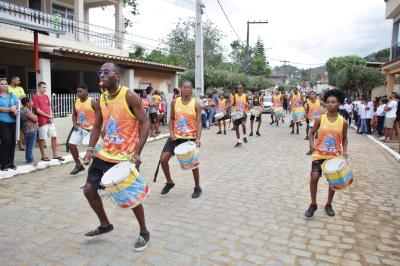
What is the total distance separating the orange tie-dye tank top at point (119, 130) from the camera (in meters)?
4.07

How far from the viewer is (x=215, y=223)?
16.1 ft

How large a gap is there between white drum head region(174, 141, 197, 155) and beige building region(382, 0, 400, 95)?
55.4 ft

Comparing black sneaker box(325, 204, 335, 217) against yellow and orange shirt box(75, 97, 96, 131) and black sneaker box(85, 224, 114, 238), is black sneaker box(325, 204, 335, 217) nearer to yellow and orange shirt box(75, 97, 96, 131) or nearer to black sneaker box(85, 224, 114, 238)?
black sneaker box(85, 224, 114, 238)

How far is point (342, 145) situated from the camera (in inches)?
208

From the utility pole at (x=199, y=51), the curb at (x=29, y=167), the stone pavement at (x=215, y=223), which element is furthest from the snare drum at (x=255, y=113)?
the curb at (x=29, y=167)

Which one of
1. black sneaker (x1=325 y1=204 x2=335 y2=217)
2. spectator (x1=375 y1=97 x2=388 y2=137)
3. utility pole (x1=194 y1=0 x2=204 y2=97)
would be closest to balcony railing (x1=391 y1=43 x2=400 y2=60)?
spectator (x1=375 y1=97 x2=388 y2=137)

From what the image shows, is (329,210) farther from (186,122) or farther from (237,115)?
(237,115)

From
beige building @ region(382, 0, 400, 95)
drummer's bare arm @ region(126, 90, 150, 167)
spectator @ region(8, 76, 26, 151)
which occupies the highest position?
beige building @ region(382, 0, 400, 95)

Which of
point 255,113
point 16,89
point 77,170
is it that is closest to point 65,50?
point 16,89

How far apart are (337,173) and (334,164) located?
18 centimetres

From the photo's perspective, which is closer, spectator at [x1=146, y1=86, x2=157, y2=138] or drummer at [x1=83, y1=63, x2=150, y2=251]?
drummer at [x1=83, y1=63, x2=150, y2=251]

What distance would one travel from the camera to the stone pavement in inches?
156

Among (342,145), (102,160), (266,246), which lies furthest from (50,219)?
(342,145)

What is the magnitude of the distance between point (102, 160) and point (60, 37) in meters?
14.9
